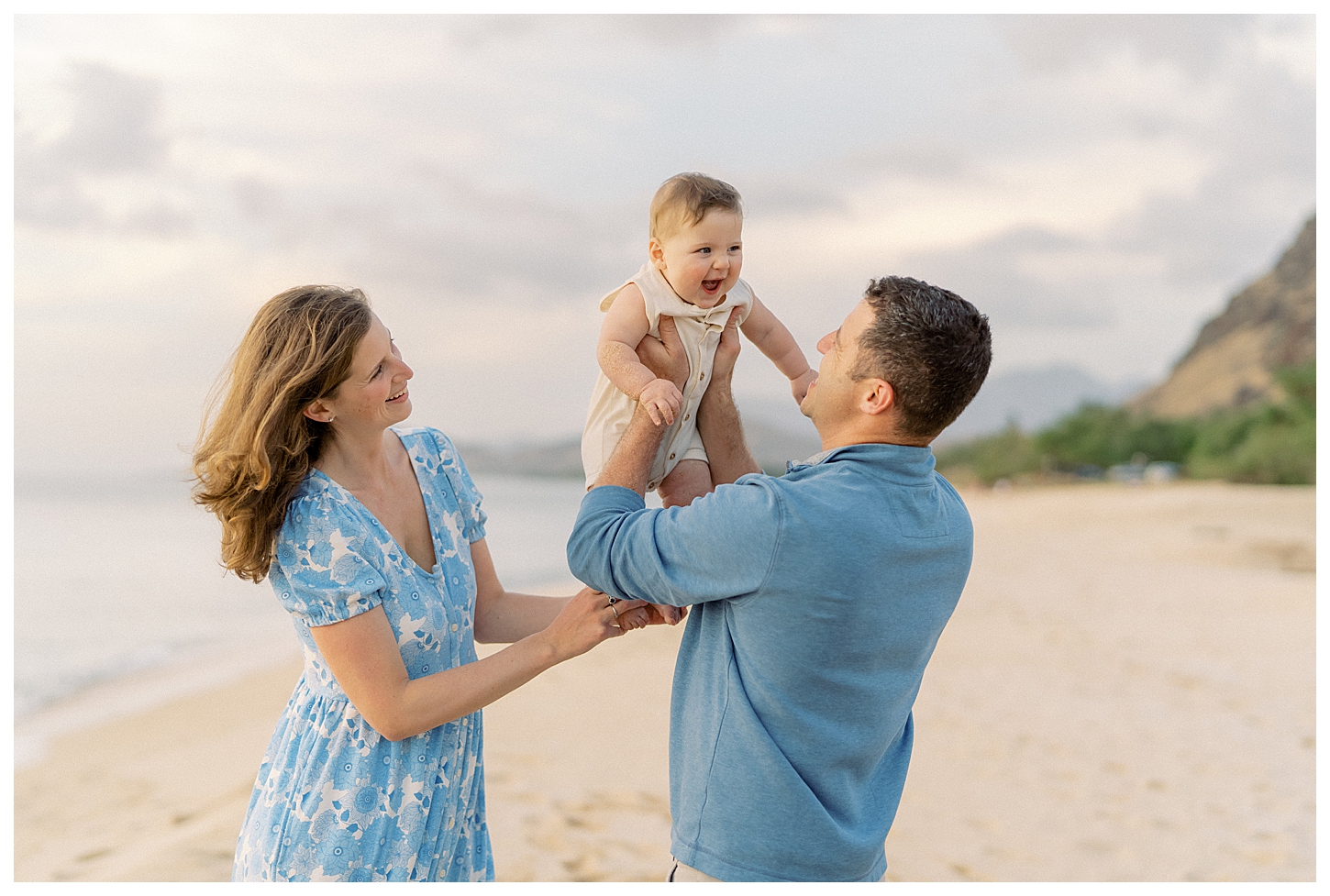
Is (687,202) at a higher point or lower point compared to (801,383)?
higher

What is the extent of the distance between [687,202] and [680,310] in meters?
0.26

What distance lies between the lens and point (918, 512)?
201 centimetres

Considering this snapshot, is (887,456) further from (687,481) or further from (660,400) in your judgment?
(687,481)

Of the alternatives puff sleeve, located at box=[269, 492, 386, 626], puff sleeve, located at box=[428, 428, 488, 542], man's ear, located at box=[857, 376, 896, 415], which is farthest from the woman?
man's ear, located at box=[857, 376, 896, 415]

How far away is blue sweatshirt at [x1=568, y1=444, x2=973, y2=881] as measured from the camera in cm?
191

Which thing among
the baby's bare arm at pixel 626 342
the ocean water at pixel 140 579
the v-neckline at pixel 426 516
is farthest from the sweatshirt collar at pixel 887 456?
the ocean water at pixel 140 579

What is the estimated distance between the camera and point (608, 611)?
2.26 metres

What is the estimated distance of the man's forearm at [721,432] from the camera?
2.57 m

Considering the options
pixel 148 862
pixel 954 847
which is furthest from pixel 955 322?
pixel 148 862

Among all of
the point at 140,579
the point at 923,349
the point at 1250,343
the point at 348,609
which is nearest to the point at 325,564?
the point at 348,609

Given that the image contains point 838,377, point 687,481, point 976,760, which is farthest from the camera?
point 976,760

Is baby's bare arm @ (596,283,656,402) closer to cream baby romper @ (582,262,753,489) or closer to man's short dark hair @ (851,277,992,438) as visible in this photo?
cream baby romper @ (582,262,753,489)
